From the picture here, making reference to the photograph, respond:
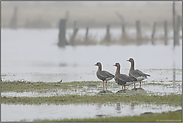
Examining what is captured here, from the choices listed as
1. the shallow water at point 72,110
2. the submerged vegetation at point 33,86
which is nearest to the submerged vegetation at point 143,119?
the shallow water at point 72,110

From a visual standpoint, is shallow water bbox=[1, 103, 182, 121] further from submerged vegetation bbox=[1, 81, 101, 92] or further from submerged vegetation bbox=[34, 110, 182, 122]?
submerged vegetation bbox=[1, 81, 101, 92]

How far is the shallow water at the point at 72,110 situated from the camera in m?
14.2

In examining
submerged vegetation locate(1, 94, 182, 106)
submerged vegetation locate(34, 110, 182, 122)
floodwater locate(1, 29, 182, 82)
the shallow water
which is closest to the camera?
submerged vegetation locate(34, 110, 182, 122)

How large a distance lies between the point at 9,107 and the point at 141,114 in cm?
529

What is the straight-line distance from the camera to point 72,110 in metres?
15.2

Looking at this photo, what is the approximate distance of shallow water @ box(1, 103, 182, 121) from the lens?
46.7ft

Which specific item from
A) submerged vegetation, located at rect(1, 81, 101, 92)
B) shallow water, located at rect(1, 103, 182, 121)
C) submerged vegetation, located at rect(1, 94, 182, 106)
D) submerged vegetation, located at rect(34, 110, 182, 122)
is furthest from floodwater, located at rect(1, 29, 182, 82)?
submerged vegetation, located at rect(34, 110, 182, 122)

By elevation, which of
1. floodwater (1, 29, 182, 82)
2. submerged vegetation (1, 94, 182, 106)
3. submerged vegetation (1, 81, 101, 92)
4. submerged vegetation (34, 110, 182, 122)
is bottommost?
submerged vegetation (34, 110, 182, 122)

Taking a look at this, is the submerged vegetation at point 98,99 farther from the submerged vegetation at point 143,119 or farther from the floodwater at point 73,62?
the floodwater at point 73,62

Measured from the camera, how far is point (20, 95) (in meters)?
18.7

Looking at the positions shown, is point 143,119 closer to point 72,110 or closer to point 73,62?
point 72,110

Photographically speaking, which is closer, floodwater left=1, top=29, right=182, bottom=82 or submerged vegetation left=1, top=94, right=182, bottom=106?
submerged vegetation left=1, top=94, right=182, bottom=106

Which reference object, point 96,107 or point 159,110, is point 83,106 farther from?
point 159,110

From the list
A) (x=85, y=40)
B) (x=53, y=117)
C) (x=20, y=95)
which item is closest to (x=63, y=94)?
(x=20, y=95)
